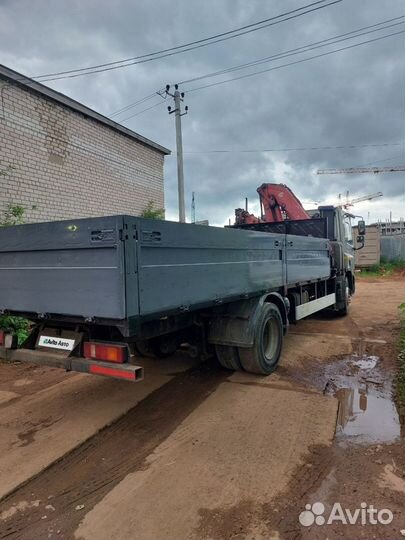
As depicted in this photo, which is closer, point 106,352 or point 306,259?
point 106,352

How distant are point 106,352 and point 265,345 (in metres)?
2.63

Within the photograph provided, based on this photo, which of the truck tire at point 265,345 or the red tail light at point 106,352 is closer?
the red tail light at point 106,352

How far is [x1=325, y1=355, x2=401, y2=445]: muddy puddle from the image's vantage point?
352cm

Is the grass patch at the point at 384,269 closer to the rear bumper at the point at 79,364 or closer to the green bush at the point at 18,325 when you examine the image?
the green bush at the point at 18,325

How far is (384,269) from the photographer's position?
25.8m

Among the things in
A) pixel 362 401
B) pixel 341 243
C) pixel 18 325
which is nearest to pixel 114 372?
pixel 362 401

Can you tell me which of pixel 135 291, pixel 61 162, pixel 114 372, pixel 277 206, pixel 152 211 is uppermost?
pixel 61 162

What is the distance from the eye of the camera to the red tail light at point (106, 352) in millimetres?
3225

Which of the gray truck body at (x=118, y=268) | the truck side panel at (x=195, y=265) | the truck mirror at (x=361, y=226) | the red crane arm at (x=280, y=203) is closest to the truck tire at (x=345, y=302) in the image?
the truck mirror at (x=361, y=226)

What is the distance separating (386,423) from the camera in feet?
12.3

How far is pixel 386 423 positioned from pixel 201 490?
6.94 feet

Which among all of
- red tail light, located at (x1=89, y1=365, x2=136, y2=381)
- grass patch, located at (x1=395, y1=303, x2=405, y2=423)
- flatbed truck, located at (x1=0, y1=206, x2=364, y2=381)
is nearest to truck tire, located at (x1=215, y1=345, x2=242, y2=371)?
flatbed truck, located at (x1=0, y1=206, x2=364, y2=381)

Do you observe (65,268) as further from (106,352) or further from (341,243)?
(341,243)

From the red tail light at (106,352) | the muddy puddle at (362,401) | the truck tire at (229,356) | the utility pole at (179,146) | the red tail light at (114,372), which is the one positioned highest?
the utility pole at (179,146)
